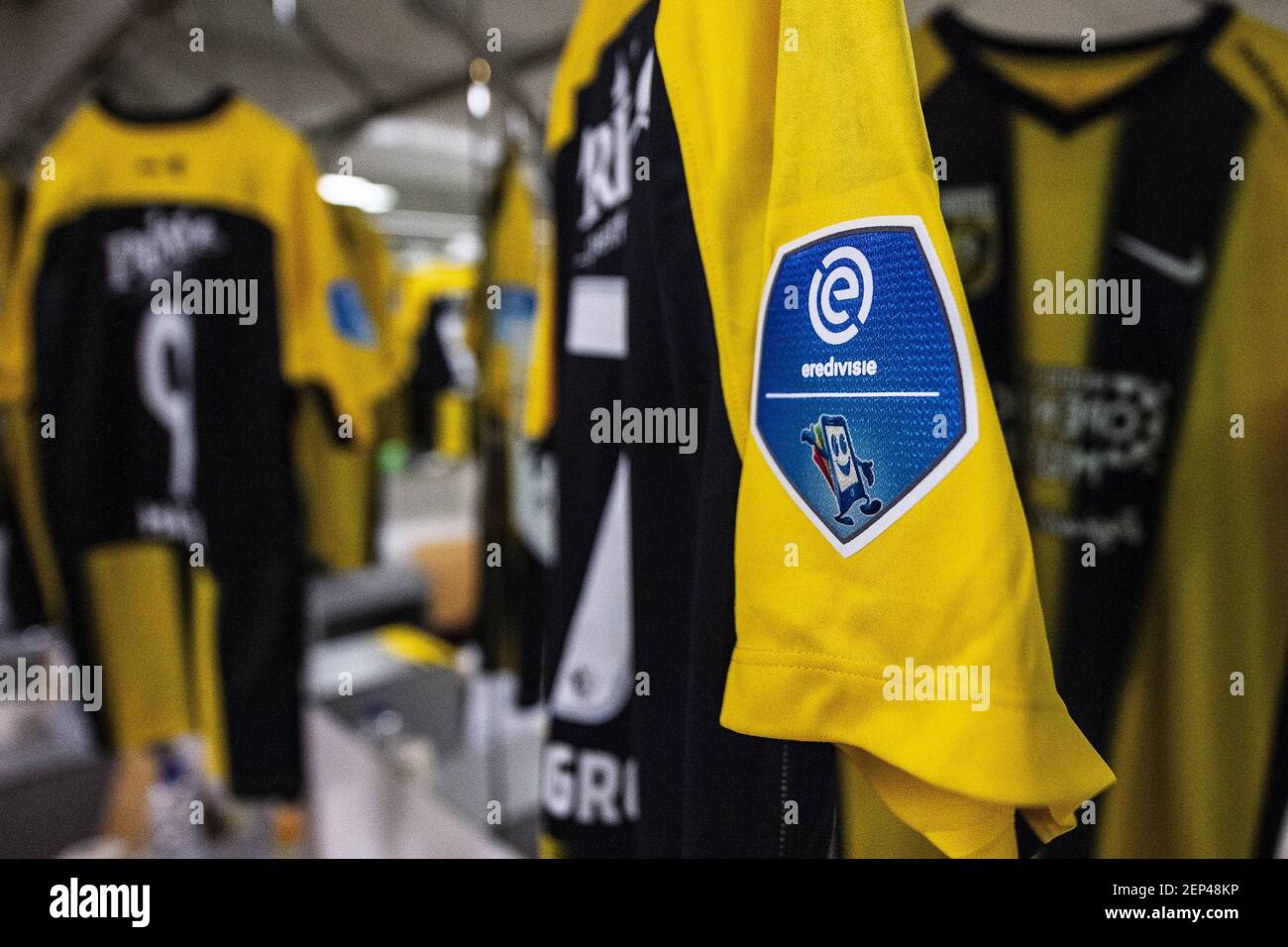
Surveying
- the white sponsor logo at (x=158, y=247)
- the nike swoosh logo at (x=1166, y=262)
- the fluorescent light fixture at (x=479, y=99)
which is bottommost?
the nike swoosh logo at (x=1166, y=262)

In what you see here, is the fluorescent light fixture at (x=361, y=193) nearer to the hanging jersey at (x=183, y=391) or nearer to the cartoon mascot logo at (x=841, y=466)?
the hanging jersey at (x=183, y=391)

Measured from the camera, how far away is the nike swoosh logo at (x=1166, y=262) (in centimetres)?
59

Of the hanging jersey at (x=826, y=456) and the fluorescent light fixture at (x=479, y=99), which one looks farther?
the fluorescent light fixture at (x=479, y=99)

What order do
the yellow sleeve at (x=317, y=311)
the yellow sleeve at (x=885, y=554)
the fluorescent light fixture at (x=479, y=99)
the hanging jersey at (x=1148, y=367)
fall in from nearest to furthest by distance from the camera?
the yellow sleeve at (x=885, y=554) → the hanging jersey at (x=1148, y=367) → the yellow sleeve at (x=317, y=311) → the fluorescent light fixture at (x=479, y=99)

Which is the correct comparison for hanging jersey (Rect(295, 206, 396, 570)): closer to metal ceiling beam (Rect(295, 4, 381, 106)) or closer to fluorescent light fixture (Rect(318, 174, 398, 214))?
fluorescent light fixture (Rect(318, 174, 398, 214))

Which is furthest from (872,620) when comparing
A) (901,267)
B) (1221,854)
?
(1221,854)

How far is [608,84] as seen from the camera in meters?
0.65

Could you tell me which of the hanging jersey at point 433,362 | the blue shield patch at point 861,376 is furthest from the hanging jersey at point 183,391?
the blue shield patch at point 861,376

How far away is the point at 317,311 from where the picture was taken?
1059 millimetres

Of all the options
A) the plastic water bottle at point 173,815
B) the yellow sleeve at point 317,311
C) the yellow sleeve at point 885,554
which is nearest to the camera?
the yellow sleeve at point 885,554

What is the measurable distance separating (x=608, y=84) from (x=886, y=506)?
1.53 feet

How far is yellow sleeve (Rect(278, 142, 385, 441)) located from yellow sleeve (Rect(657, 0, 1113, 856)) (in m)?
0.78

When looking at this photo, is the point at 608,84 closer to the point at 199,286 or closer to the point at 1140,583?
the point at 1140,583

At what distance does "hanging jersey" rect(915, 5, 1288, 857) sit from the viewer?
1.85ft
